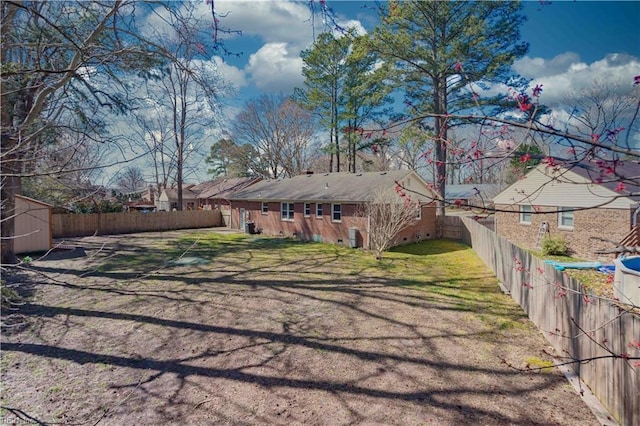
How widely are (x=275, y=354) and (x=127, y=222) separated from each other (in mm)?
21682

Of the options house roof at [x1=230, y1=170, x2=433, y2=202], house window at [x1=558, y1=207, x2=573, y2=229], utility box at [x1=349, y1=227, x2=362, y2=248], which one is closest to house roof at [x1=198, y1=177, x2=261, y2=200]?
house roof at [x1=230, y1=170, x2=433, y2=202]

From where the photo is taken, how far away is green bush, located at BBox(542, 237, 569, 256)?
49.7 ft

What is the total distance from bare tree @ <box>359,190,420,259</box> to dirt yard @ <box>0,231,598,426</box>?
11.9ft

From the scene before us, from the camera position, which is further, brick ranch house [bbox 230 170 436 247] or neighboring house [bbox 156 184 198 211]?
neighboring house [bbox 156 184 198 211]

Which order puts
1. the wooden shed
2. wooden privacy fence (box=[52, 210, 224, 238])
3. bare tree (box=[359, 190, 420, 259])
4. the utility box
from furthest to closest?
wooden privacy fence (box=[52, 210, 224, 238]), the utility box, bare tree (box=[359, 190, 420, 259]), the wooden shed

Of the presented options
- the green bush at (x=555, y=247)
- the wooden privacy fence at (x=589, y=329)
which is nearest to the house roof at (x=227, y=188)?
the green bush at (x=555, y=247)

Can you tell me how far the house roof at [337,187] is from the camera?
1772cm

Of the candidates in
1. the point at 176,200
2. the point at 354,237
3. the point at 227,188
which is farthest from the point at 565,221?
the point at 176,200

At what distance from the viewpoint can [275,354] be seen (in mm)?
5789

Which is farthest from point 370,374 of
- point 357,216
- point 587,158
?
point 357,216

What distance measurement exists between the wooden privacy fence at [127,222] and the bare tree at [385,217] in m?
14.8

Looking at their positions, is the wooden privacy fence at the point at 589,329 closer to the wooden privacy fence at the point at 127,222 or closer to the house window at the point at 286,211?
the house window at the point at 286,211

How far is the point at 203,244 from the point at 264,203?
5923mm

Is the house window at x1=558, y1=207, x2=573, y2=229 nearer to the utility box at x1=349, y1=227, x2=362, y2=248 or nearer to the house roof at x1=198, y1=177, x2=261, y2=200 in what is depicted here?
the utility box at x1=349, y1=227, x2=362, y2=248
